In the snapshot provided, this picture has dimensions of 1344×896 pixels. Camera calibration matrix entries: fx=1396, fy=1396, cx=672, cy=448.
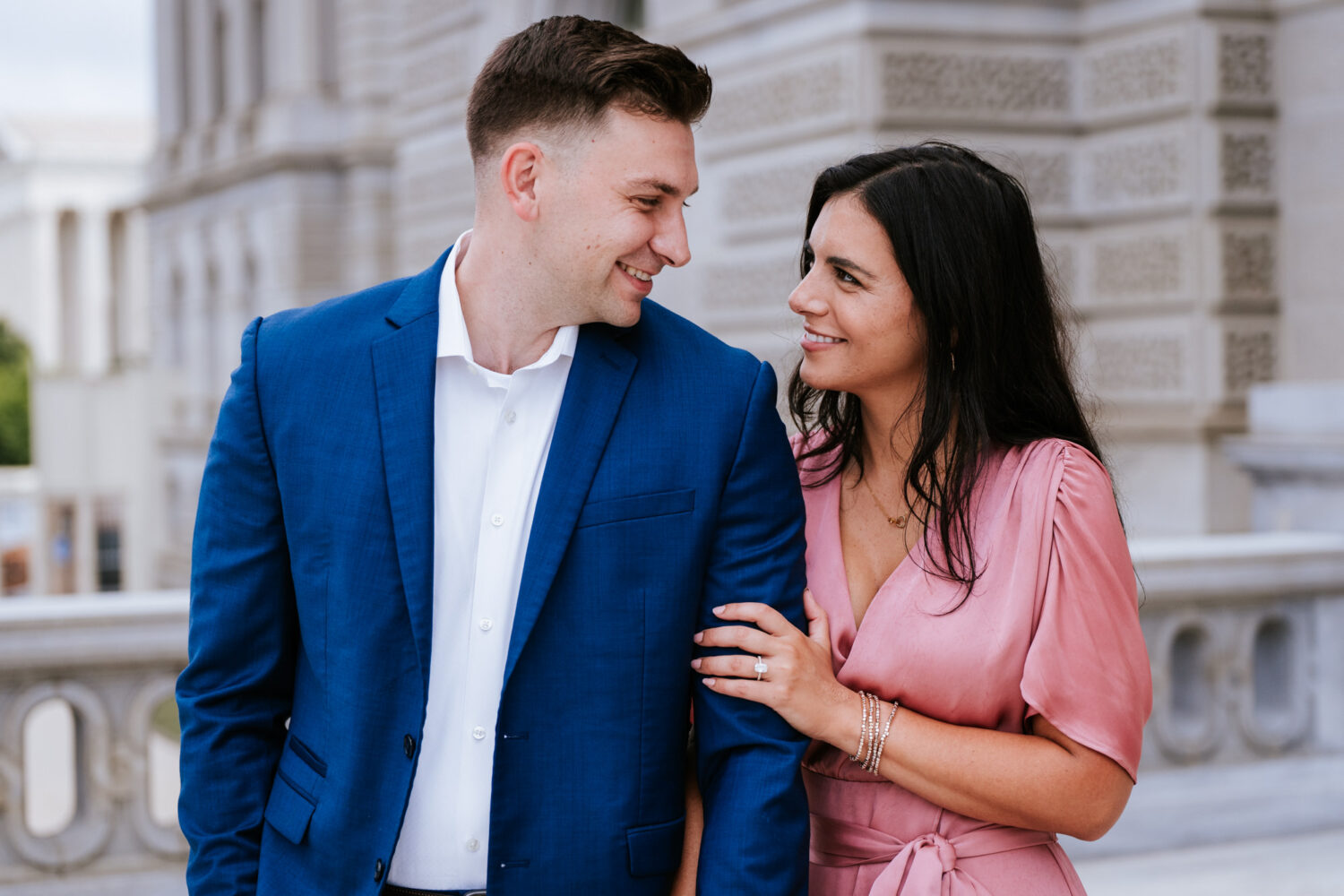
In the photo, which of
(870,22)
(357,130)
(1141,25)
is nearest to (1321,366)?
(1141,25)

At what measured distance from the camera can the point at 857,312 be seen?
2.46 metres

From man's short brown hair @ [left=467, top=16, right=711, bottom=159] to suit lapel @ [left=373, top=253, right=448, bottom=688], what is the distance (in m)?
0.36

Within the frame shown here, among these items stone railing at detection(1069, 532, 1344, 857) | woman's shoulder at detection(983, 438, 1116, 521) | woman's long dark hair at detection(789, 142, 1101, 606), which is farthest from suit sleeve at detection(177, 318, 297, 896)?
stone railing at detection(1069, 532, 1344, 857)

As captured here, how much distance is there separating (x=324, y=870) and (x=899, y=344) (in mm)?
1308

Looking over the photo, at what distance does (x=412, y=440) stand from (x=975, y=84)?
6.70m

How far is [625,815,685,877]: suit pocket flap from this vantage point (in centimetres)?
218

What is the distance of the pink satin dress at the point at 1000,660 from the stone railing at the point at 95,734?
7.84 feet

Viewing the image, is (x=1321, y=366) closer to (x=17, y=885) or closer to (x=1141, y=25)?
(x=1141, y=25)

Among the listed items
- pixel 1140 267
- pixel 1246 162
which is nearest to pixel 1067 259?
pixel 1140 267

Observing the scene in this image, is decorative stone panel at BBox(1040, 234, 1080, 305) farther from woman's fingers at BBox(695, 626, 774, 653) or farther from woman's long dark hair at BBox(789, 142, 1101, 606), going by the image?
woman's fingers at BBox(695, 626, 774, 653)

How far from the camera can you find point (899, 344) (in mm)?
2488

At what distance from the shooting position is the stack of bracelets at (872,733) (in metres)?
2.32

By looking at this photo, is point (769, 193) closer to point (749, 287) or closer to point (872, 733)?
point (749, 287)

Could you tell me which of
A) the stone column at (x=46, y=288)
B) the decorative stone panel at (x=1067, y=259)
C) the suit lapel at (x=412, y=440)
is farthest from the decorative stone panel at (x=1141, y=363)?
the stone column at (x=46, y=288)
